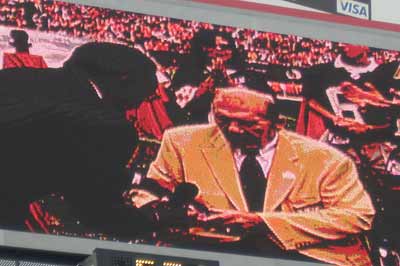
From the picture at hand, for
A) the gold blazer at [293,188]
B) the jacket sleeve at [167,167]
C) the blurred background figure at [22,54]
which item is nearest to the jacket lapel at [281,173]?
the gold blazer at [293,188]

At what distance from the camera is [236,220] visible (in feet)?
49.7

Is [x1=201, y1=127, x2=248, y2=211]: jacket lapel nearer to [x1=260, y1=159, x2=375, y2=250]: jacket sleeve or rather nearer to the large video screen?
the large video screen

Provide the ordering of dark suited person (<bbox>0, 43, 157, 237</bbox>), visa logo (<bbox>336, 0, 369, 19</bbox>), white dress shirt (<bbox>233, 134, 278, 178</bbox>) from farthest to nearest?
visa logo (<bbox>336, 0, 369, 19</bbox>) < white dress shirt (<bbox>233, 134, 278, 178</bbox>) < dark suited person (<bbox>0, 43, 157, 237</bbox>)

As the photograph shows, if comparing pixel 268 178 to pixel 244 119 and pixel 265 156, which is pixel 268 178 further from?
pixel 244 119

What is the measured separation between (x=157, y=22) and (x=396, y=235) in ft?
9.79

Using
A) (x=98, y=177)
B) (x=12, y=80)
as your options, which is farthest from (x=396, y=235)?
(x=12, y=80)

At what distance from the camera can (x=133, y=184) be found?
15.0 meters

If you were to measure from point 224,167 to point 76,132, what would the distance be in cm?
141

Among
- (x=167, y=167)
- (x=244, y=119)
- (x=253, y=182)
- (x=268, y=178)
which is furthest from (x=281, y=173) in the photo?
(x=167, y=167)

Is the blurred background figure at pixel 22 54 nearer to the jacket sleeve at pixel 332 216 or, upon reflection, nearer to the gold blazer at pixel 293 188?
the gold blazer at pixel 293 188

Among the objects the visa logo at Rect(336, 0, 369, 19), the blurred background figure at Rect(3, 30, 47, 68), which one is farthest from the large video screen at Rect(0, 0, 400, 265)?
the visa logo at Rect(336, 0, 369, 19)

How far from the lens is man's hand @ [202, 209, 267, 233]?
49.5ft

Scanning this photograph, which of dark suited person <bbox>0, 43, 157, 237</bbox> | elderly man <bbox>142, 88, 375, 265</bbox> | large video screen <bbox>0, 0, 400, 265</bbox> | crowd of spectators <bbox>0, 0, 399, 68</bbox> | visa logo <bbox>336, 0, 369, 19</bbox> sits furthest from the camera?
visa logo <bbox>336, 0, 369, 19</bbox>

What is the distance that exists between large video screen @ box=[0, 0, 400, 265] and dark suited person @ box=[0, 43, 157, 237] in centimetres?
1
